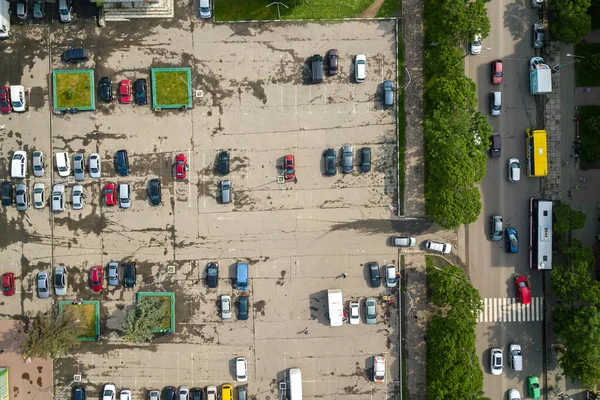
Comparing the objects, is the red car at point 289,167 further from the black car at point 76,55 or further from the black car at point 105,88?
the black car at point 76,55

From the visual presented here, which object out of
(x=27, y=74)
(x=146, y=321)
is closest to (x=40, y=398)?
(x=146, y=321)

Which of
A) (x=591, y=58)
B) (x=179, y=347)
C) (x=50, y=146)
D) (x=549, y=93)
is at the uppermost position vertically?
(x=591, y=58)

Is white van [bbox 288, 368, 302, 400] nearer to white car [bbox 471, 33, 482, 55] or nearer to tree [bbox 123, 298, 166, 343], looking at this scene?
tree [bbox 123, 298, 166, 343]

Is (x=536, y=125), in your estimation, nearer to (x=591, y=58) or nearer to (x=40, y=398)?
(x=591, y=58)

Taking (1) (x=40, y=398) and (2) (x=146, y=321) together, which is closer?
(2) (x=146, y=321)

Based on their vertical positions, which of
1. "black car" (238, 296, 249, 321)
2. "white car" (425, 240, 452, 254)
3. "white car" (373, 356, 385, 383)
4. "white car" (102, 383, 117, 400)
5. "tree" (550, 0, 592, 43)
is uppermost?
"tree" (550, 0, 592, 43)

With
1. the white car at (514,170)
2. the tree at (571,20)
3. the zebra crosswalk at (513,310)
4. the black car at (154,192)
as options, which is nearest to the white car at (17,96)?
Result: the black car at (154,192)

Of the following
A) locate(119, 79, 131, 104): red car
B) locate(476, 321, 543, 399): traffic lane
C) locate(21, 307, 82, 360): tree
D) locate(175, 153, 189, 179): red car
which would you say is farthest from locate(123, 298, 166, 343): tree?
locate(476, 321, 543, 399): traffic lane
